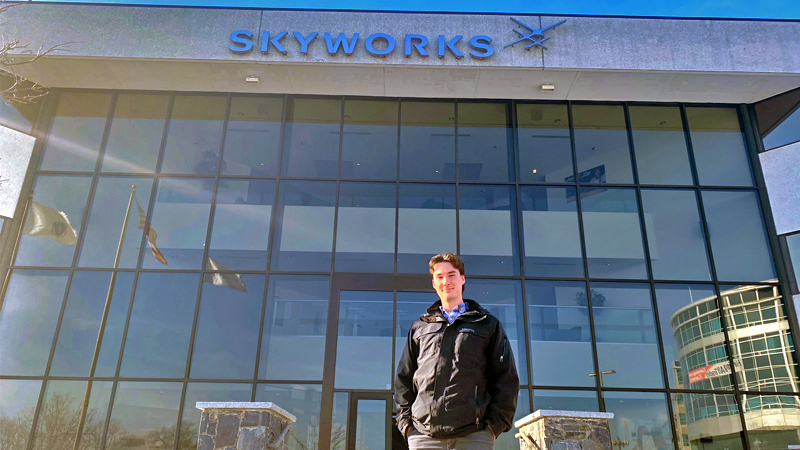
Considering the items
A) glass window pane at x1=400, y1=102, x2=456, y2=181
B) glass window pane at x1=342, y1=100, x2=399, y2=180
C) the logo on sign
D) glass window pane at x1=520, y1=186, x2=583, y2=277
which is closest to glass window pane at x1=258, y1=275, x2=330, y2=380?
glass window pane at x1=342, y1=100, x2=399, y2=180

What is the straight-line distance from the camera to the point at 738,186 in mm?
11734

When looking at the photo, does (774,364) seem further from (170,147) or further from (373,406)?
(170,147)

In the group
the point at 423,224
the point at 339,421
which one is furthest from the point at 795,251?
the point at 339,421

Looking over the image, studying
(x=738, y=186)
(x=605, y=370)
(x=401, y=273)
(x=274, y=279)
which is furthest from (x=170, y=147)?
A: (x=738, y=186)

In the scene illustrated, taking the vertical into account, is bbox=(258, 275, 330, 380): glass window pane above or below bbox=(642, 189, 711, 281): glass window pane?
below

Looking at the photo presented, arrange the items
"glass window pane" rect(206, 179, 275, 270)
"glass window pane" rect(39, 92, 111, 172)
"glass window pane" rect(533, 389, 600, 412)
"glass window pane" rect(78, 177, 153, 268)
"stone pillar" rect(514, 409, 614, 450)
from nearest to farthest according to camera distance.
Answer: "stone pillar" rect(514, 409, 614, 450)
"glass window pane" rect(533, 389, 600, 412)
"glass window pane" rect(78, 177, 153, 268)
"glass window pane" rect(206, 179, 275, 270)
"glass window pane" rect(39, 92, 111, 172)

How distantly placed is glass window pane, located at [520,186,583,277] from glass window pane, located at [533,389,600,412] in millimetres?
2065

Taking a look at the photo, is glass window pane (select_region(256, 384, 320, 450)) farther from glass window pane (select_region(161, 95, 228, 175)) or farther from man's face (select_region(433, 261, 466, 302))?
man's face (select_region(433, 261, 466, 302))

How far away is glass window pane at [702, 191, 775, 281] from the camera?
36.5 ft

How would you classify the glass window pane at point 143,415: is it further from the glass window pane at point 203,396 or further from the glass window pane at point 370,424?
the glass window pane at point 370,424

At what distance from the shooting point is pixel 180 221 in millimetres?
11344

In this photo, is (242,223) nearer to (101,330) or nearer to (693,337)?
(101,330)

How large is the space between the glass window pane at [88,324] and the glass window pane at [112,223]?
0.96ft

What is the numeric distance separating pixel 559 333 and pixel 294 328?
4563 mm
